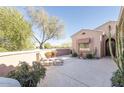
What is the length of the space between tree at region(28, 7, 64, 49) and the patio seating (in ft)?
2.45

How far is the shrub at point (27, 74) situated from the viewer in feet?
20.5

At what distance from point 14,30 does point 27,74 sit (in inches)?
165

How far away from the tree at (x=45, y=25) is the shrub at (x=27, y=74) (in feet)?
10.2

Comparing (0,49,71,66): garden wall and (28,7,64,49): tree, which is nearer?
(0,49,71,66): garden wall

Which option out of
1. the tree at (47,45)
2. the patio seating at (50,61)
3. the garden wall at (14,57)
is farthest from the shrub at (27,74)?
the tree at (47,45)

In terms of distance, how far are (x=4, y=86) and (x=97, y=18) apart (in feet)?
20.6

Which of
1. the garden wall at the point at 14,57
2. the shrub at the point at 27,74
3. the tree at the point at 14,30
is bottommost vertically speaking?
the shrub at the point at 27,74

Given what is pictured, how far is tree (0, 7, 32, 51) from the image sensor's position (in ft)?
30.6

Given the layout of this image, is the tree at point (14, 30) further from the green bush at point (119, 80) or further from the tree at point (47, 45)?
the green bush at point (119, 80)

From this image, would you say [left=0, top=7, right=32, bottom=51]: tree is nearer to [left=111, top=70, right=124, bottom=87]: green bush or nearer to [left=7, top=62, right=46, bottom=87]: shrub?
[left=7, top=62, right=46, bottom=87]: shrub

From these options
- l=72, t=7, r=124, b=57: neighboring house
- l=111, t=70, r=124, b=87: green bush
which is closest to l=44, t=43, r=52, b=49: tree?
l=111, t=70, r=124, b=87: green bush

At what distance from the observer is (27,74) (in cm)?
652
